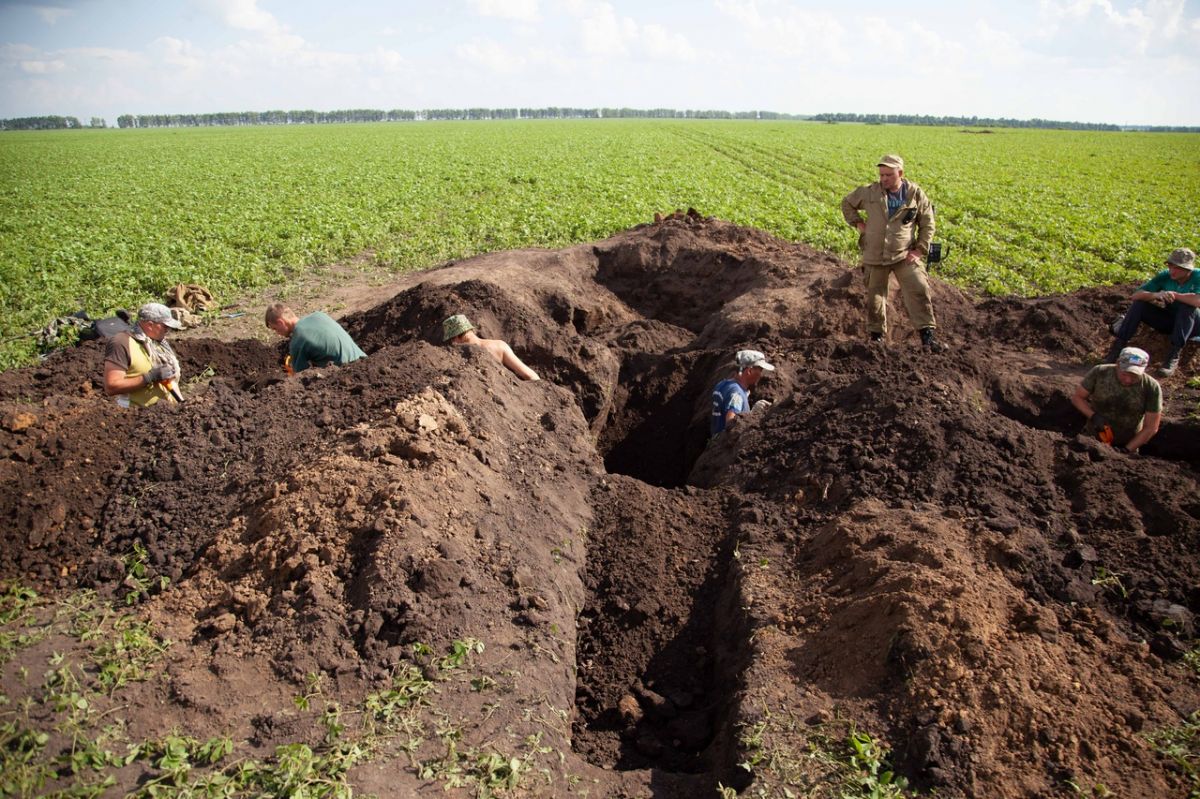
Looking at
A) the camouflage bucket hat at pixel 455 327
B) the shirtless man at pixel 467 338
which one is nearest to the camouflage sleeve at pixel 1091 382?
the shirtless man at pixel 467 338

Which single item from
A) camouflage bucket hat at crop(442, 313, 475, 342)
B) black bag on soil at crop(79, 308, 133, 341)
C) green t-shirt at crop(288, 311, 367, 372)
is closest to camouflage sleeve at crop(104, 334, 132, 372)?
green t-shirt at crop(288, 311, 367, 372)

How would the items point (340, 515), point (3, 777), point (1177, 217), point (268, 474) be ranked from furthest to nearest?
point (1177, 217) < point (268, 474) < point (340, 515) < point (3, 777)

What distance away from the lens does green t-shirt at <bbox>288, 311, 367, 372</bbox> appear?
284 inches

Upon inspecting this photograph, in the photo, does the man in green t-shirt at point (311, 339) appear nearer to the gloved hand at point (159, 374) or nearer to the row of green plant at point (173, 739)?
the gloved hand at point (159, 374)

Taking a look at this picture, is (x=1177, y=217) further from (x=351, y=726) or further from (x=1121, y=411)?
(x=351, y=726)

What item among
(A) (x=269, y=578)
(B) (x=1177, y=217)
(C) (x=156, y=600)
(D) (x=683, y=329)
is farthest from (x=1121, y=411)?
(B) (x=1177, y=217)

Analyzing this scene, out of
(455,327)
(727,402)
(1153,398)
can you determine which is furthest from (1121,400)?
(455,327)

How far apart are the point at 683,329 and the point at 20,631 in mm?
8639

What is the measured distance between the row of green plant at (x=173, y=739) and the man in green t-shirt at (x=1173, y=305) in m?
8.51

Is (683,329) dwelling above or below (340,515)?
below

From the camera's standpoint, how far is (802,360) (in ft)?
28.2

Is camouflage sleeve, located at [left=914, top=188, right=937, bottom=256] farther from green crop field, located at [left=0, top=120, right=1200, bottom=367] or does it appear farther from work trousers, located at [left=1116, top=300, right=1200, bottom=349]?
green crop field, located at [left=0, top=120, right=1200, bottom=367]

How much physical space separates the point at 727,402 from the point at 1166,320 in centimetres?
592

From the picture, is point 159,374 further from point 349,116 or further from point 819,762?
point 349,116
